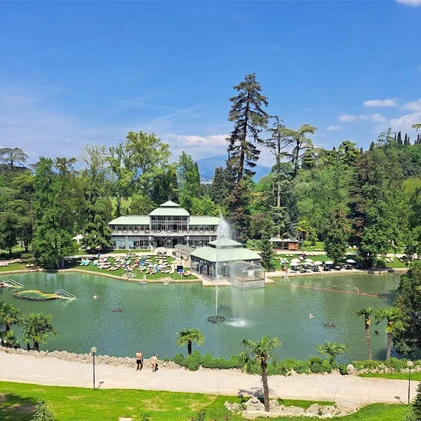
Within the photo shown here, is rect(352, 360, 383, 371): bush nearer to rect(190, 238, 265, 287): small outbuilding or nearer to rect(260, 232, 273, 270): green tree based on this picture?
rect(190, 238, 265, 287): small outbuilding

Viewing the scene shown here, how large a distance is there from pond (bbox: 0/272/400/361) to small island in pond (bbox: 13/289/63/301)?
67cm

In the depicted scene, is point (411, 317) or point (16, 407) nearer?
point (16, 407)

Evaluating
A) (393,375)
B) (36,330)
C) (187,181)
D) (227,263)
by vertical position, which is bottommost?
(393,375)

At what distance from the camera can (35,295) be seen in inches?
1622

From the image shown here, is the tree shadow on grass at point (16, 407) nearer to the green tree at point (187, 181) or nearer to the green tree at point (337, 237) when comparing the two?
the green tree at point (337, 237)

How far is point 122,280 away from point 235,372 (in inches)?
1173

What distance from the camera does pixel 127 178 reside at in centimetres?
7769

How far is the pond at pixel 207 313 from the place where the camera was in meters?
28.8

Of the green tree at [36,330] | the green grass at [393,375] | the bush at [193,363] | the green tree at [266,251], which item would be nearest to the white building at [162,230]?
the green tree at [266,251]

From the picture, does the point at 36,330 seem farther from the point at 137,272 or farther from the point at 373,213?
the point at 373,213

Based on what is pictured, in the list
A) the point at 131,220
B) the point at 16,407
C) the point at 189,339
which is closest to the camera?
the point at 16,407

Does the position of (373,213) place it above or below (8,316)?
above

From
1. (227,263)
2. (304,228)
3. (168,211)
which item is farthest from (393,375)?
(168,211)

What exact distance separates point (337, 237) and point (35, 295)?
38284 millimetres
